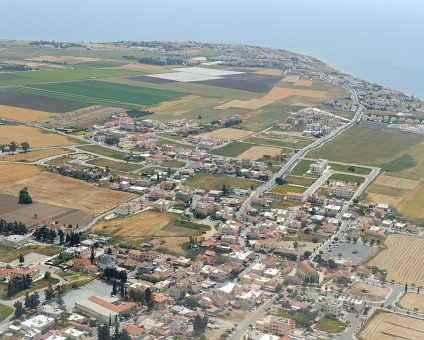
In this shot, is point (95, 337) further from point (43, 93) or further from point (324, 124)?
point (43, 93)

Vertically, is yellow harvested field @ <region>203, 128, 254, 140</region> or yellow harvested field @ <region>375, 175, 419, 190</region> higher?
yellow harvested field @ <region>203, 128, 254, 140</region>

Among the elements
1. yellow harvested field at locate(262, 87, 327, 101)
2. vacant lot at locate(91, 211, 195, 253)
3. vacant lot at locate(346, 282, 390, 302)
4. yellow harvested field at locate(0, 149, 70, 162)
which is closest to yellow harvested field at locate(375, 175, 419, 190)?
vacant lot at locate(91, 211, 195, 253)

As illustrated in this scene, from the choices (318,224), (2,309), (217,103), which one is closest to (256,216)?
(318,224)

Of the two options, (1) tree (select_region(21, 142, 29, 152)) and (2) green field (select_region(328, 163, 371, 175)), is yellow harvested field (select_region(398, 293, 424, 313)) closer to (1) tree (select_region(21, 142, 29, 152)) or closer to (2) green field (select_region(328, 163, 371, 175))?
(2) green field (select_region(328, 163, 371, 175))

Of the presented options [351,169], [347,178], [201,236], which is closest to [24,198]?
[201,236]

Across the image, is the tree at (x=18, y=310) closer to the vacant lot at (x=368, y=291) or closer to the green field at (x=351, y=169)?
the vacant lot at (x=368, y=291)

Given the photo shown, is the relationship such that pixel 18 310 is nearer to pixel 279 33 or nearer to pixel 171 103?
pixel 171 103
